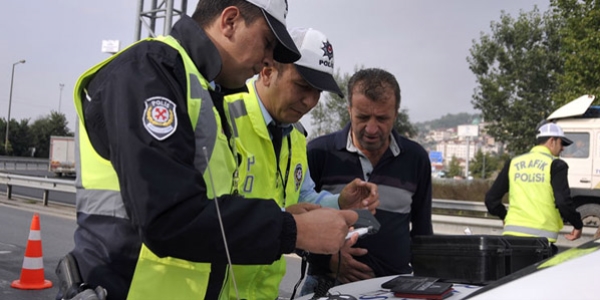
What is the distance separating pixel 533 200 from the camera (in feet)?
16.0

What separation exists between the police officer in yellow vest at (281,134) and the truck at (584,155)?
1155cm

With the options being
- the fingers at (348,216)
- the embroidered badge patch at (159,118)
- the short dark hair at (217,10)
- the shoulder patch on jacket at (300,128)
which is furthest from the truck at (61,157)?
the embroidered badge patch at (159,118)

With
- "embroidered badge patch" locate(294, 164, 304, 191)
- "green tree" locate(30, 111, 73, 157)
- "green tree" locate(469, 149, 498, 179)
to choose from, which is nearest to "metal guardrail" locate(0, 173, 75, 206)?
"embroidered badge patch" locate(294, 164, 304, 191)

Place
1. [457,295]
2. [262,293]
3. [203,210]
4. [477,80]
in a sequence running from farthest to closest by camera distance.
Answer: [477,80], [262,293], [457,295], [203,210]

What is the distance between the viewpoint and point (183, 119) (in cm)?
135

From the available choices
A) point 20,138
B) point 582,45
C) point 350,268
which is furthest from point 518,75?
point 20,138

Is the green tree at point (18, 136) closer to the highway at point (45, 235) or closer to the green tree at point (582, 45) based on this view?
the highway at point (45, 235)

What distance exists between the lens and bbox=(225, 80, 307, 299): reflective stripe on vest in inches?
76.1

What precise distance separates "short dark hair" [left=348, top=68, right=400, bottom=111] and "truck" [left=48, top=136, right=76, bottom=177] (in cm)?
3339

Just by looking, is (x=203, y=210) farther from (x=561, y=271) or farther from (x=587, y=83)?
(x=587, y=83)

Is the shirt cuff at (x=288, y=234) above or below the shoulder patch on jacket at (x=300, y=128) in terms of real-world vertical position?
below

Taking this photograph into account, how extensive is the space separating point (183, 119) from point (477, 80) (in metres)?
32.9

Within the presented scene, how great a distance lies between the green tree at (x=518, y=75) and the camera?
3145cm

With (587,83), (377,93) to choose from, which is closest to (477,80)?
(587,83)
